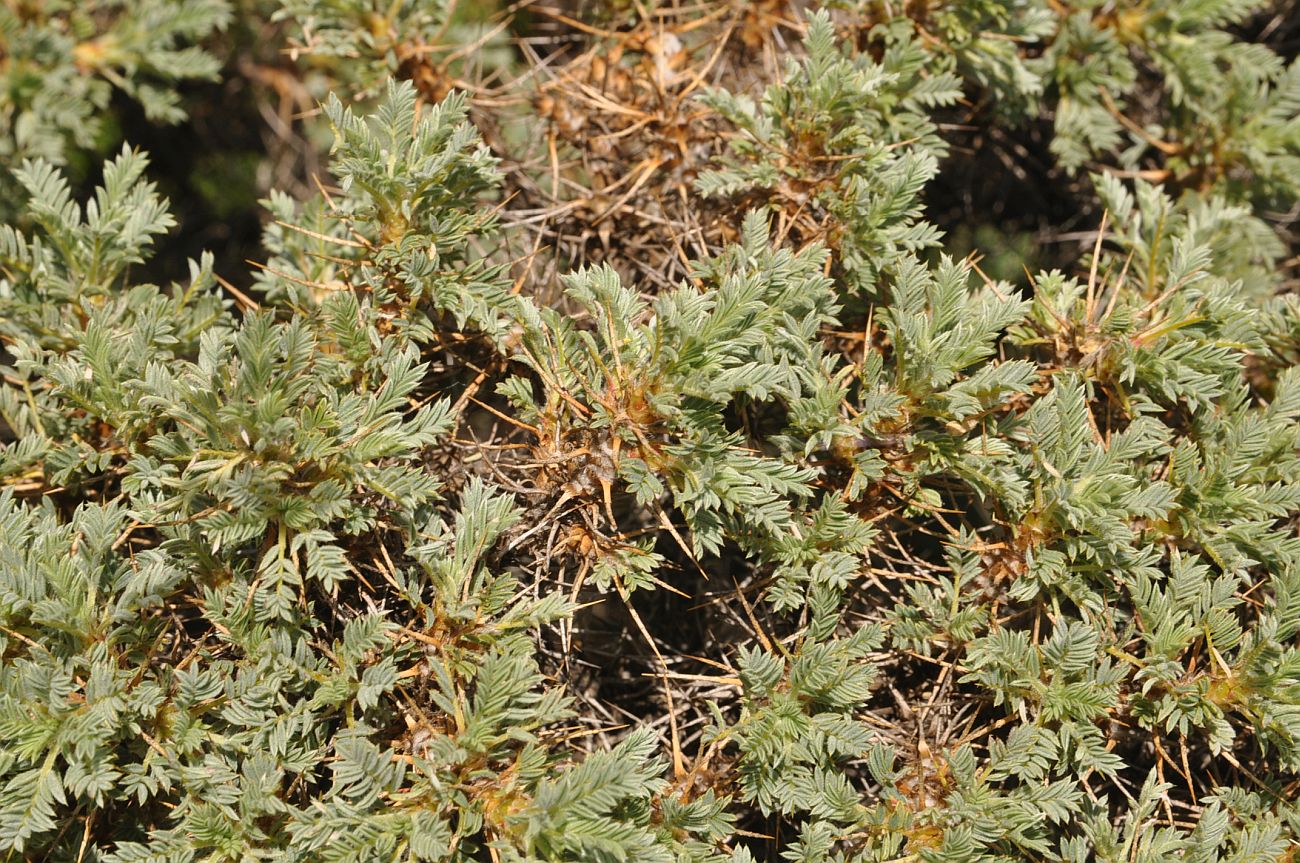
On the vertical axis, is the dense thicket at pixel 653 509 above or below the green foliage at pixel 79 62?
below

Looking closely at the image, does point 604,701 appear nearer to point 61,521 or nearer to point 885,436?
point 885,436

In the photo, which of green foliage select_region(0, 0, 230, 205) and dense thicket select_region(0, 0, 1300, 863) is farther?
green foliage select_region(0, 0, 230, 205)

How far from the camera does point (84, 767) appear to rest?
167cm

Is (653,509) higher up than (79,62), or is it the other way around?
(79,62)

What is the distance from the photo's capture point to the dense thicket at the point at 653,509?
1.70 m

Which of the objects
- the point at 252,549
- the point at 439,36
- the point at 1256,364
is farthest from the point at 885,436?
the point at 439,36

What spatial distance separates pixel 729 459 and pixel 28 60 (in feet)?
7.65

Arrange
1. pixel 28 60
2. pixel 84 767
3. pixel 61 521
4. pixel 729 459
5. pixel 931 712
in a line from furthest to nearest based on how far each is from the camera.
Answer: pixel 28 60 → pixel 61 521 → pixel 931 712 → pixel 729 459 → pixel 84 767

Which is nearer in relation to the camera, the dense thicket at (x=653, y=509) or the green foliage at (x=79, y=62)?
the dense thicket at (x=653, y=509)

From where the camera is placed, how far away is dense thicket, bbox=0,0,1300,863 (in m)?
1.70

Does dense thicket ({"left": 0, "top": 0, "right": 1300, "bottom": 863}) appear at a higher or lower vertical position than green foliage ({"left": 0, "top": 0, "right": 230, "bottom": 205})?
lower

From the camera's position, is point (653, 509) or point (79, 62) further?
point (79, 62)

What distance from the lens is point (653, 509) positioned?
1867mm

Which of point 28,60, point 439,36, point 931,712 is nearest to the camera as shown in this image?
point 931,712
